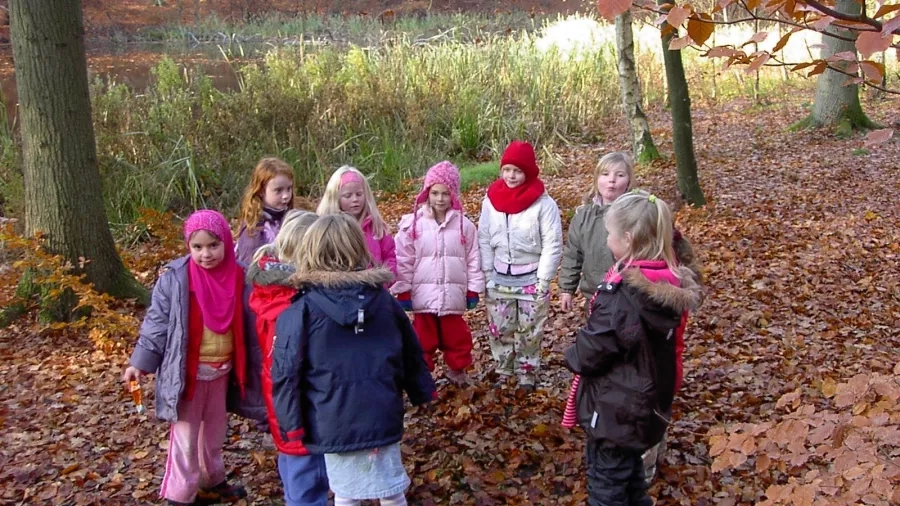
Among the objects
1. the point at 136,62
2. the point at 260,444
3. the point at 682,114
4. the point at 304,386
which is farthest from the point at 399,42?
the point at 136,62

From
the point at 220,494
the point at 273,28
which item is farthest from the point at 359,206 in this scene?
the point at 273,28

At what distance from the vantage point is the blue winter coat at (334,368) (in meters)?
2.67

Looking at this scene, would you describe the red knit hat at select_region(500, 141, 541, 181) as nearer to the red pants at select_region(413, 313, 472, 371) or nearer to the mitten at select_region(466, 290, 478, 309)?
the mitten at select_region(466, 290, 478, 309)

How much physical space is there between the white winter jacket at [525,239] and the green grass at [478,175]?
17.0ft

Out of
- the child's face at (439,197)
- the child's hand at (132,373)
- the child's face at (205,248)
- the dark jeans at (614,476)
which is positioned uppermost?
the child's face at (439,197)

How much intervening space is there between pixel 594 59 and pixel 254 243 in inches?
436

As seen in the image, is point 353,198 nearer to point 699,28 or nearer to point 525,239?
point 525,239

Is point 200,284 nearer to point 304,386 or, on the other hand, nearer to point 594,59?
point 304,386

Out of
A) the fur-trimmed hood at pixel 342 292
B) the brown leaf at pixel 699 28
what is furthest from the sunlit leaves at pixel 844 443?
the fur-trimmed hood at pixel 342 292

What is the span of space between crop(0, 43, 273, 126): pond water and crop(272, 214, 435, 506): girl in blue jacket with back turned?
781cm

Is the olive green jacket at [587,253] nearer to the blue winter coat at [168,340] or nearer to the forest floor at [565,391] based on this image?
the forest floor at [565,391]

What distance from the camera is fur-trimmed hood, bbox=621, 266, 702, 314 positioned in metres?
2.66

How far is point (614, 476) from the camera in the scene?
116 inches

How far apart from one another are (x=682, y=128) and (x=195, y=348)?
18.9 feet
